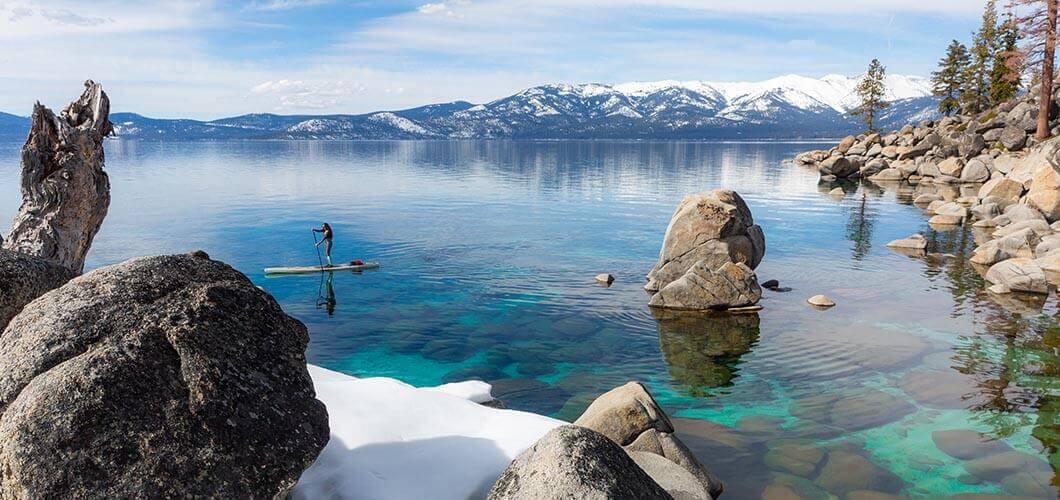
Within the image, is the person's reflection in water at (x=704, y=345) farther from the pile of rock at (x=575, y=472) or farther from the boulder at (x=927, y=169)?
the boulder at (x=927, y=169)

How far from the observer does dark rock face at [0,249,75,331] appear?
34.2ft

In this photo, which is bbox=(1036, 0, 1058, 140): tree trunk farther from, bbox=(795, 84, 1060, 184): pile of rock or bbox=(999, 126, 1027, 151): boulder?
bbox=(999, 126, 1027, 151): boulder

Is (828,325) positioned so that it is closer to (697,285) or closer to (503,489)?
(697,285)

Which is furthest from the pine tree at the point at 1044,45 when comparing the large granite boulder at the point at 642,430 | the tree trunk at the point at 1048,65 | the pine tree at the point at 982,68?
the large granite boulder at the point at 642,430

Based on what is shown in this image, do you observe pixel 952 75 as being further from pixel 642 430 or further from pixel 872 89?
pixel 642 430

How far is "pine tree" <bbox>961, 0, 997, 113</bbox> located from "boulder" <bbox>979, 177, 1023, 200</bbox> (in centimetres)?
6965

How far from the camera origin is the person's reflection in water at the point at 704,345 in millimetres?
23047

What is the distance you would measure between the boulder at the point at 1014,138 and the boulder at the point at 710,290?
6748 centimetres

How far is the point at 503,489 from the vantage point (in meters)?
8.91

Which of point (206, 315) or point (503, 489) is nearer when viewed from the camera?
point (206, 315)

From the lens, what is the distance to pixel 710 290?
3056 centimetres

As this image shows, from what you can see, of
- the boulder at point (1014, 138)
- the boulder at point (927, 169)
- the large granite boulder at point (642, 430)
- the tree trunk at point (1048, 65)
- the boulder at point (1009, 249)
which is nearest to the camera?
the large granite boulder at point (642, 430)

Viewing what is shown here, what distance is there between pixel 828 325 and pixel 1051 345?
25.1 ft

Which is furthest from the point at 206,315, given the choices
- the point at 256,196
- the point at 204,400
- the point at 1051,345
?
the point at 256,196
